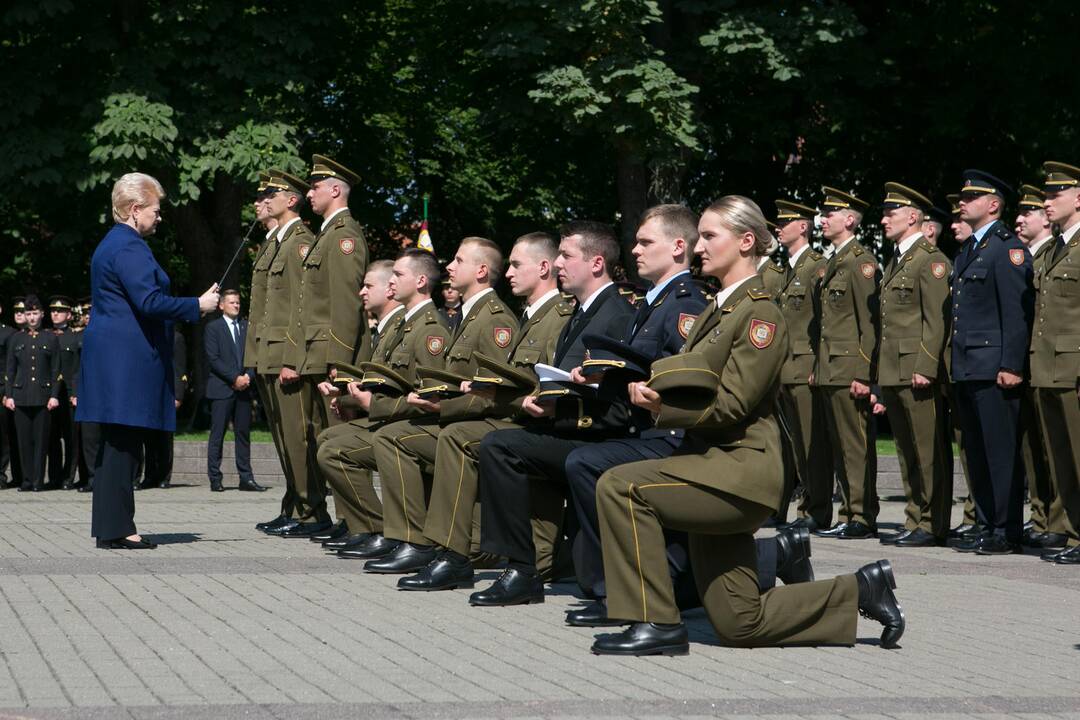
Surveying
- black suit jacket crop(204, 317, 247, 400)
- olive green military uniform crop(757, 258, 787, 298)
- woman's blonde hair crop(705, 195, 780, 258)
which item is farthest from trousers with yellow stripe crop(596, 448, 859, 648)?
black suit jacket crop(204, 317, 247, 400)

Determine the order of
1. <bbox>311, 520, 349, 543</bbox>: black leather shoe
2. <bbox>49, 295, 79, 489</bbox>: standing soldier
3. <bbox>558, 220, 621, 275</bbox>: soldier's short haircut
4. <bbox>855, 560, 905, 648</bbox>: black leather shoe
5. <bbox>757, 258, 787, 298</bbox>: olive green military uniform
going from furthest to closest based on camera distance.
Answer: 1. <bbox>49, 295, 79, 489</bbox>: standing soldier
2. <bbox>757, 258, 787, 298</bbox>: olive green military uniform
3. <bbox>311, 520, 349, 543</bbox>: black leather shoe
4. <bbox>558, 220, 621, 275</bbox>: soldier's short haircut
5. <bbox>855, 560, 905, 648</bbox>: black leather shoe

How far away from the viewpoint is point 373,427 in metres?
10.9

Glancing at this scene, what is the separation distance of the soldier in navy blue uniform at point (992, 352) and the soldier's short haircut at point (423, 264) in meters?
3.67

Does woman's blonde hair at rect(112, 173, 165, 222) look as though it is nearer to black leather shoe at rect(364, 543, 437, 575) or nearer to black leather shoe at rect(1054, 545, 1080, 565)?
black leather shoe at rect(364, 543, 437, 575)

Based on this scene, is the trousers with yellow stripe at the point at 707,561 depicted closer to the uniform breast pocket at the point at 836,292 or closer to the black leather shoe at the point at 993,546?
the black leather shoe at the point at 993,546

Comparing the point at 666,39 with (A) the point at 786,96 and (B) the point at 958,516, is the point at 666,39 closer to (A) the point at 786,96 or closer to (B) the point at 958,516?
(A) the point at 786,96

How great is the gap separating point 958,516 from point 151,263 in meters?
7.88

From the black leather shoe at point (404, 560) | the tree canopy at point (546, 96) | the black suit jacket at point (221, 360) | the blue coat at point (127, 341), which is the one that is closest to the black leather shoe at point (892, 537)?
the black leather shoe at point (404, 560)

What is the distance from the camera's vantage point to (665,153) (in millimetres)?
21734

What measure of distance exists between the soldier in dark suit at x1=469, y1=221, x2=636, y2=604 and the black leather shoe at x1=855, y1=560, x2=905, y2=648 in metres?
1.76

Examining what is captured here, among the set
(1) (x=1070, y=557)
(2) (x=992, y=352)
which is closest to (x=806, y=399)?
(2) (x=992, y=352)

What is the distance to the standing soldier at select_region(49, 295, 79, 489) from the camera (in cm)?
1839

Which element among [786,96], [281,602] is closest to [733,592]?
[281,602]

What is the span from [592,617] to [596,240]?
6.86 ft
